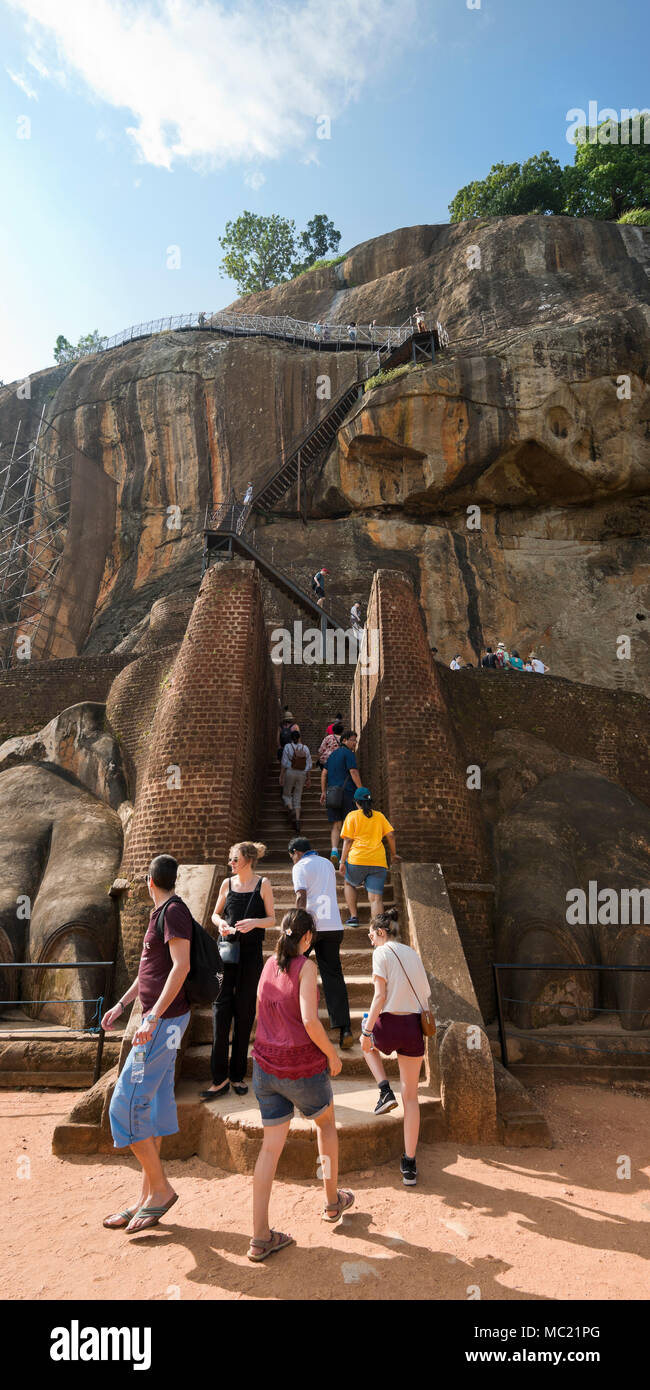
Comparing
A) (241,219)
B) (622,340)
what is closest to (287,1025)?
(622,340)

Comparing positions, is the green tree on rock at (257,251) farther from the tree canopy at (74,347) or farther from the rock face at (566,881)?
the rock face at (566,881)

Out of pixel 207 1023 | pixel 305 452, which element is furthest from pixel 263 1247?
pixel 305 452

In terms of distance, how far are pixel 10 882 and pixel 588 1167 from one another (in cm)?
787

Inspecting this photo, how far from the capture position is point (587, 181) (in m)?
37.7

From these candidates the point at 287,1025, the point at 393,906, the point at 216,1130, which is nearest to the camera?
the point at 287,1025

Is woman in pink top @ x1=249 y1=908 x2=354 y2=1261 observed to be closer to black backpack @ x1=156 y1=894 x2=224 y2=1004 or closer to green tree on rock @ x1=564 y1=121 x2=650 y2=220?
→ black backpack @ x1=156 y1=894 x2=224 y2=1004

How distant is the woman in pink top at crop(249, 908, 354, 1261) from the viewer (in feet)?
12.0

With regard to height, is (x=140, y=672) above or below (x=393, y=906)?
above

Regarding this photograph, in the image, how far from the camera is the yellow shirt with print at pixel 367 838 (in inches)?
273

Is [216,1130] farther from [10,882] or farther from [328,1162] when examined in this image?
[10,882]

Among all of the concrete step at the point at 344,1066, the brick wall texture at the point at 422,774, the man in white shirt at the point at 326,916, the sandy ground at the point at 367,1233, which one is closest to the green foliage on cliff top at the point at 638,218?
the brick wall texture at the point at 422,774

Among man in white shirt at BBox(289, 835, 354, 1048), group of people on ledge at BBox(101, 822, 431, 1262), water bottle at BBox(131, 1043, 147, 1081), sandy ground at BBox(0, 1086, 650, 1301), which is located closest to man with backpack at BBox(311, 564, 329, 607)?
man in white shirt at BBox(289, 835, 354, 1048)

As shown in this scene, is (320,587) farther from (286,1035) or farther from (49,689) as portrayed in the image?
(286,1035)

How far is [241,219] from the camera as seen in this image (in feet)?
163
